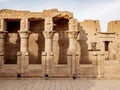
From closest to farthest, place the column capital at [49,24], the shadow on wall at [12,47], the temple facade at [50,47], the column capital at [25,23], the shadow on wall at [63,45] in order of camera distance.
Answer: the temple facade at [50,47] → the column capital at [49,24] → the column capital at [25,23] → the shadow on wall at [12,47] → the shadow on wall at [63,45]

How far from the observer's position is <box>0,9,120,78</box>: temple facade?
18109 mm

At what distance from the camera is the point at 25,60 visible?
18.2 metres

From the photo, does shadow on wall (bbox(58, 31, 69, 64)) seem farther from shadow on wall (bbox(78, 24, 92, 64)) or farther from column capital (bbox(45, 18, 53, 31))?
column capital (bbox(45, 18, 53, 31))

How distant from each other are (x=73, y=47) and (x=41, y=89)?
22.0 ft

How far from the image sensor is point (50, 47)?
733 inches

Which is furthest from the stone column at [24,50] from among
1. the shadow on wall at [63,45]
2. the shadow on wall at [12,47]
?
the shadow on wall at [63,45]

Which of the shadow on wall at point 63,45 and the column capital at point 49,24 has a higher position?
the column capital at point 49,24

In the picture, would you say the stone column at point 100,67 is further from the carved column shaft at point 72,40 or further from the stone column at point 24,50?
the stone column at point 24,50

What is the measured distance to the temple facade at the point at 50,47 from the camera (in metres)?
18.1

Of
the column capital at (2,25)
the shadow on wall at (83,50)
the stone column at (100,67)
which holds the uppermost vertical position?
the column capital at (2,25)

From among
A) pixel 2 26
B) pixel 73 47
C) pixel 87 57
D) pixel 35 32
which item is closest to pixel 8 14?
pixel 2 26

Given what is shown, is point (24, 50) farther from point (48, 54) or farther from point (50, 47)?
point (50, 47)

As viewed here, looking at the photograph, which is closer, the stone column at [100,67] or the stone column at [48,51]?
the stone column at [100,67]

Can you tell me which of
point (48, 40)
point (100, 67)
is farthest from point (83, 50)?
point (48, 40)
